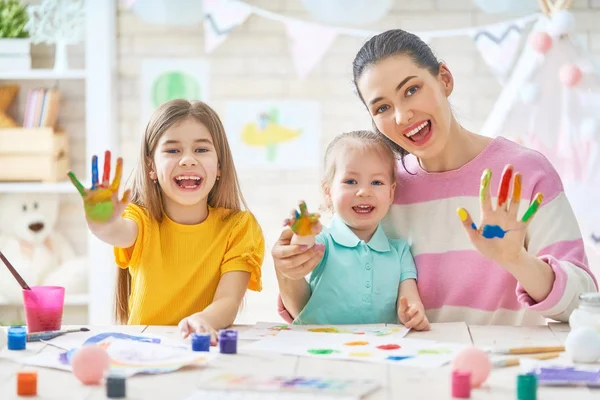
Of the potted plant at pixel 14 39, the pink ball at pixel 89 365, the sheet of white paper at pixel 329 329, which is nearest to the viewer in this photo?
the pink ball at pixel 89 365

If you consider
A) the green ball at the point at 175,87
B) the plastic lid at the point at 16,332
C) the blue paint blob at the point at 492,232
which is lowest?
the plastic lid at the point at 16,332

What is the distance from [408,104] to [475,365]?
31.5 inches

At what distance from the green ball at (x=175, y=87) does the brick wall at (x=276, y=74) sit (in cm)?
9

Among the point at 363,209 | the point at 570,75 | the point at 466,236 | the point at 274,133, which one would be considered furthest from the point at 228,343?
the point at 274,133

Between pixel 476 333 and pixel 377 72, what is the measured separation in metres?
0.60

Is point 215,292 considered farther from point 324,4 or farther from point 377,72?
point 324,4

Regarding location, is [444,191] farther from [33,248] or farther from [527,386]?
[33,248]

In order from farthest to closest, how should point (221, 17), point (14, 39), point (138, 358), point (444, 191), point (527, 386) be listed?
point (221, 17)
point (14, 39)
point (444, 191)
point (138, 358)
point (527, 386)

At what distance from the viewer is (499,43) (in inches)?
169

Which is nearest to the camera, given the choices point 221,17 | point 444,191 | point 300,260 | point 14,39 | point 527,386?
point 527,386

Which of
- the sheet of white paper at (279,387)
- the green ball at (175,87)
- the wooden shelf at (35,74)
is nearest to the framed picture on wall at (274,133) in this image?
the green ball at (175,87)

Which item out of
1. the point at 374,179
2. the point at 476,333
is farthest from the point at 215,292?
the point at 476,333

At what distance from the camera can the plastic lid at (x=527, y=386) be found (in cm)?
122

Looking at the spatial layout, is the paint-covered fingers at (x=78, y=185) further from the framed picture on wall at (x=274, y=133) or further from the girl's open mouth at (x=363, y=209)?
the framed picture on wall at (x=274, y=133)
